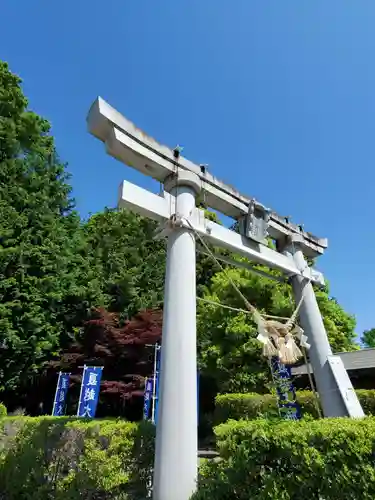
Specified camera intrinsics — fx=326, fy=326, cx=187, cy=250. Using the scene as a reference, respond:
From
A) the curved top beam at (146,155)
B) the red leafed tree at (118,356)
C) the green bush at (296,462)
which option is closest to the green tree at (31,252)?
the red leafed tree at (118,356)

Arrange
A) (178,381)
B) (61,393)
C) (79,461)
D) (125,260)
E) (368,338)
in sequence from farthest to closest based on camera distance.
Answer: (368,338) < (125,260) < (61,393) < (79,461) < (178,381)

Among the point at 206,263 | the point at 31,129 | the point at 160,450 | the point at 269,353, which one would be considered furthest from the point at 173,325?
the point at 206,263

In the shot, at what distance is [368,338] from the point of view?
40625 millimetres

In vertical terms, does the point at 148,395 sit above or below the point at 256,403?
above

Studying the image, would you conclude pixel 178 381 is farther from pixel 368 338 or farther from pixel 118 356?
pixel 368 338

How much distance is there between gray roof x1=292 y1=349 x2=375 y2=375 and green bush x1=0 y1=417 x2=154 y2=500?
10.1 meters

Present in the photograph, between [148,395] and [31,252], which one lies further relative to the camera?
[31,252]

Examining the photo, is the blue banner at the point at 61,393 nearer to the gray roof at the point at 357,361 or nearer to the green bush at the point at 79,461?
the green bush at the point at 79,461

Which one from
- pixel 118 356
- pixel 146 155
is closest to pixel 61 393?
pixel 118 356

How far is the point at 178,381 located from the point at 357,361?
1180cm

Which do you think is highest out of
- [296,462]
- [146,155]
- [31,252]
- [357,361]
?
[31,252]

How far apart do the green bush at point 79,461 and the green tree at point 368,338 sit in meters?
42.3

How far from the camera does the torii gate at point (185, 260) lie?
3.12 meters

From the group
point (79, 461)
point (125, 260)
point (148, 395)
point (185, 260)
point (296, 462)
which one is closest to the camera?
point (296, 462)
